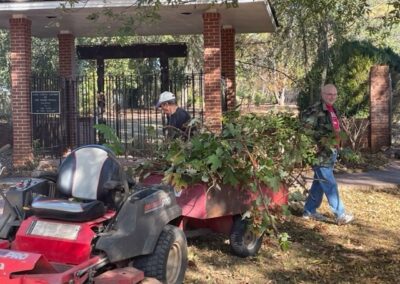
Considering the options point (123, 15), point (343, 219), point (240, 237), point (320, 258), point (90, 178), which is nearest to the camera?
point (90, 178)

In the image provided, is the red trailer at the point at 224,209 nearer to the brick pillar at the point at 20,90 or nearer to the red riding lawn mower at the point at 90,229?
the red riding lawn mower at the point at 90,229

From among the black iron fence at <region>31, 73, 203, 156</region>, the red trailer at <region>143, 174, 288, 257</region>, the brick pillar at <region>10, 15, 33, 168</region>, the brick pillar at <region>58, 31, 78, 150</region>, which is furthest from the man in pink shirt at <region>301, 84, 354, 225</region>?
the brick pillar at <region>58, 31, 78, 150</region>

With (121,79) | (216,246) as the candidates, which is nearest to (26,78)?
(121,79)

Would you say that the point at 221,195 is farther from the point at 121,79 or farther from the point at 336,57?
the point at 336,57

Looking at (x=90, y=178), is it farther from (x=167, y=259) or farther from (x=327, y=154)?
(x=327, y=154)

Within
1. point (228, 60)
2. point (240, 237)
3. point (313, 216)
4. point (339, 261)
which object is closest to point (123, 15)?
point (313, 216)

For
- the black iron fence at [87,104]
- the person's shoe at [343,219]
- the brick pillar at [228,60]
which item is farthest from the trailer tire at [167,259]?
the brick pillar at [228,60]

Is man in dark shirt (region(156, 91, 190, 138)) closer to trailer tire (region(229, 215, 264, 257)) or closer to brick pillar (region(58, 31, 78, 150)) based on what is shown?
trailer tire (region(229, 215, 264, 257))

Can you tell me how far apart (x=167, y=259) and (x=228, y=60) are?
39.6 ft

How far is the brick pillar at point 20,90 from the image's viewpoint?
13219 mm

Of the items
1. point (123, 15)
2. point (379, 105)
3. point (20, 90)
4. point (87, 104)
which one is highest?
point (123, 15)

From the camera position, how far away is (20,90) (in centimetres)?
1320

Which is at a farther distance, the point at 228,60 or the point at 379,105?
the point at 228,60

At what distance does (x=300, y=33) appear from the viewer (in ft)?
64.7
